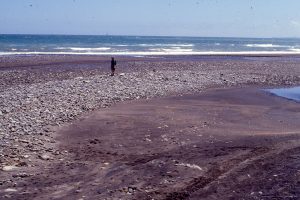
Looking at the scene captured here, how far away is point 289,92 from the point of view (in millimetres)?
20000

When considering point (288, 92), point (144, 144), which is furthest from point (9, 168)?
point (288, 92)

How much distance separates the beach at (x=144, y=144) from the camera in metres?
7.12

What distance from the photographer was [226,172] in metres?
7.92

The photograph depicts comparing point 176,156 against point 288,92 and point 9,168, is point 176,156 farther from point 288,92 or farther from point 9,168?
point 288,92

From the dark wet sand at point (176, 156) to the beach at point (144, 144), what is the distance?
0.06 ft

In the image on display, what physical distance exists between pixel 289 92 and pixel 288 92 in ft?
0.19

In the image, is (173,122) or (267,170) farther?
(173,122)

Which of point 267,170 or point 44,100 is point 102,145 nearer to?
point 267,170

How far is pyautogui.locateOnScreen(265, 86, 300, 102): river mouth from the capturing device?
18.4m

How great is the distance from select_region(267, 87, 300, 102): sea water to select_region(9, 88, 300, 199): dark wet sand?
361 cm

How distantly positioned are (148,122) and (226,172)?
4.72 meters

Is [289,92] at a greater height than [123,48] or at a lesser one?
lesser

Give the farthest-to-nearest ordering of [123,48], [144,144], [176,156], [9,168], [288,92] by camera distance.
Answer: [123,48] < [288,92] < [144,144] < [176,156] < [9,168]

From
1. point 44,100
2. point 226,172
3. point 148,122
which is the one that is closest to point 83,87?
point 44,100
